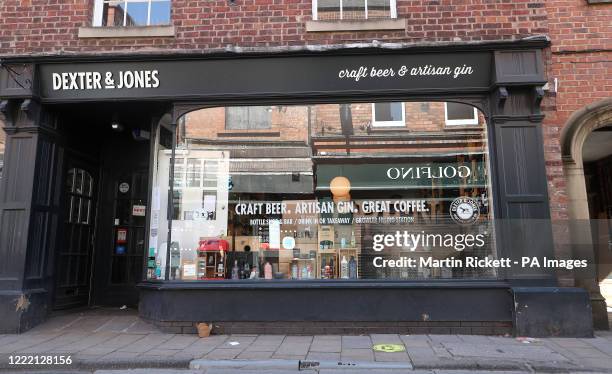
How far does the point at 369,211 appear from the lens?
6938mm

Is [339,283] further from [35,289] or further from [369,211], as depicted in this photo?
[35,289]

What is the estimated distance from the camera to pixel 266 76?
6.79 meters

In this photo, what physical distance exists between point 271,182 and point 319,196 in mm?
816

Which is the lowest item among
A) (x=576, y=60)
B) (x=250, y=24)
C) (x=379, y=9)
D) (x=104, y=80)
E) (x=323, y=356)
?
(x=323, y=356)

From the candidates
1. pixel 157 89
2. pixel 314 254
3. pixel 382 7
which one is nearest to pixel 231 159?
pixel 157 89

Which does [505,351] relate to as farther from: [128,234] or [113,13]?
[113,13]

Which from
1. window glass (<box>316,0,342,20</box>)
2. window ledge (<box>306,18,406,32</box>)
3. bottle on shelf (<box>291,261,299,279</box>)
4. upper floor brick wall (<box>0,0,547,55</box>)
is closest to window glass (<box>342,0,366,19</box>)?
window glass (<box>316,0,342,20</box>)

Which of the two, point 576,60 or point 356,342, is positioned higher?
point 576,60

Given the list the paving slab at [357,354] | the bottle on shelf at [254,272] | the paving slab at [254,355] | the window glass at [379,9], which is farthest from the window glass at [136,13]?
the paving slab at [357,354]

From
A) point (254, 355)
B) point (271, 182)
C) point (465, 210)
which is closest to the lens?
point (254, 355)

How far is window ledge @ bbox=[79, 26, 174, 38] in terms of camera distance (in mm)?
7023

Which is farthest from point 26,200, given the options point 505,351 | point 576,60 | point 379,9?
point 576,60

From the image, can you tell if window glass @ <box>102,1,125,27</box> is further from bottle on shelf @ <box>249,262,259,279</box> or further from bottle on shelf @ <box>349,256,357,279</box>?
bottle on shelf @ <box>349,256,357,279</box>

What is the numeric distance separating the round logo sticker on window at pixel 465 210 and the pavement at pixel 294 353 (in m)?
1.68
